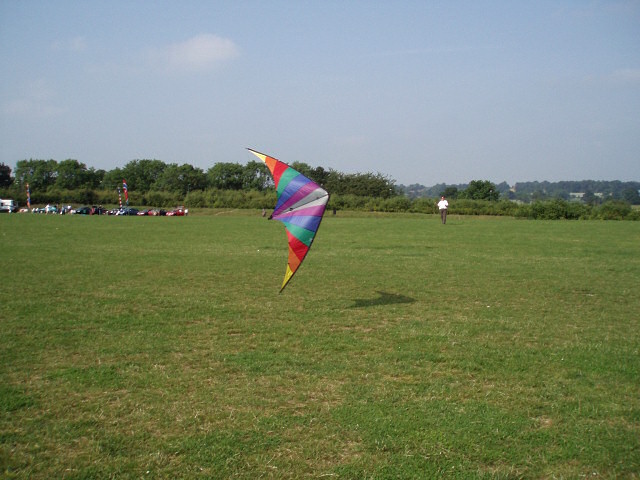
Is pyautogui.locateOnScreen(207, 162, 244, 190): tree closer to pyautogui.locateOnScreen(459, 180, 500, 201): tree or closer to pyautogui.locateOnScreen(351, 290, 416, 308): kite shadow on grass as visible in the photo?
pyautogui.locateOnScreen(459, 180, 500, 201): tree

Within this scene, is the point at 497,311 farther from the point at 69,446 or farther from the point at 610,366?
the point at 69,446

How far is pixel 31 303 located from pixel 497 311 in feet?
28.3

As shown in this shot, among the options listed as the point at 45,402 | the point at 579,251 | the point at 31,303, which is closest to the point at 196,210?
the point at 579,251

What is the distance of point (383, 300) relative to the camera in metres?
10.8

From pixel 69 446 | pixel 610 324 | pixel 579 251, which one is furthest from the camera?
pixel 579 251

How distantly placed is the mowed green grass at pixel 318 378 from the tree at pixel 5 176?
132 m

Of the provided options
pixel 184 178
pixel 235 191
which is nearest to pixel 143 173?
pixel 184 178

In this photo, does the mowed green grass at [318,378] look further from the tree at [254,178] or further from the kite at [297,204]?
the tree at [254,178]

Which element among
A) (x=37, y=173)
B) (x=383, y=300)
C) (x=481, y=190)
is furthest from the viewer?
(x=37, y=173)

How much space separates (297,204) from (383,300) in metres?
2.93

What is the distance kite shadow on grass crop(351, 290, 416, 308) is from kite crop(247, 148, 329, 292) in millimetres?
1844

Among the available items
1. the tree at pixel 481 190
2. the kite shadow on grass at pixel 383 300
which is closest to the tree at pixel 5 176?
the tree at pixel 481 190

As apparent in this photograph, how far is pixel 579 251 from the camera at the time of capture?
66.5ft

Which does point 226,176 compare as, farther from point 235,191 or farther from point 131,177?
point 235,191
